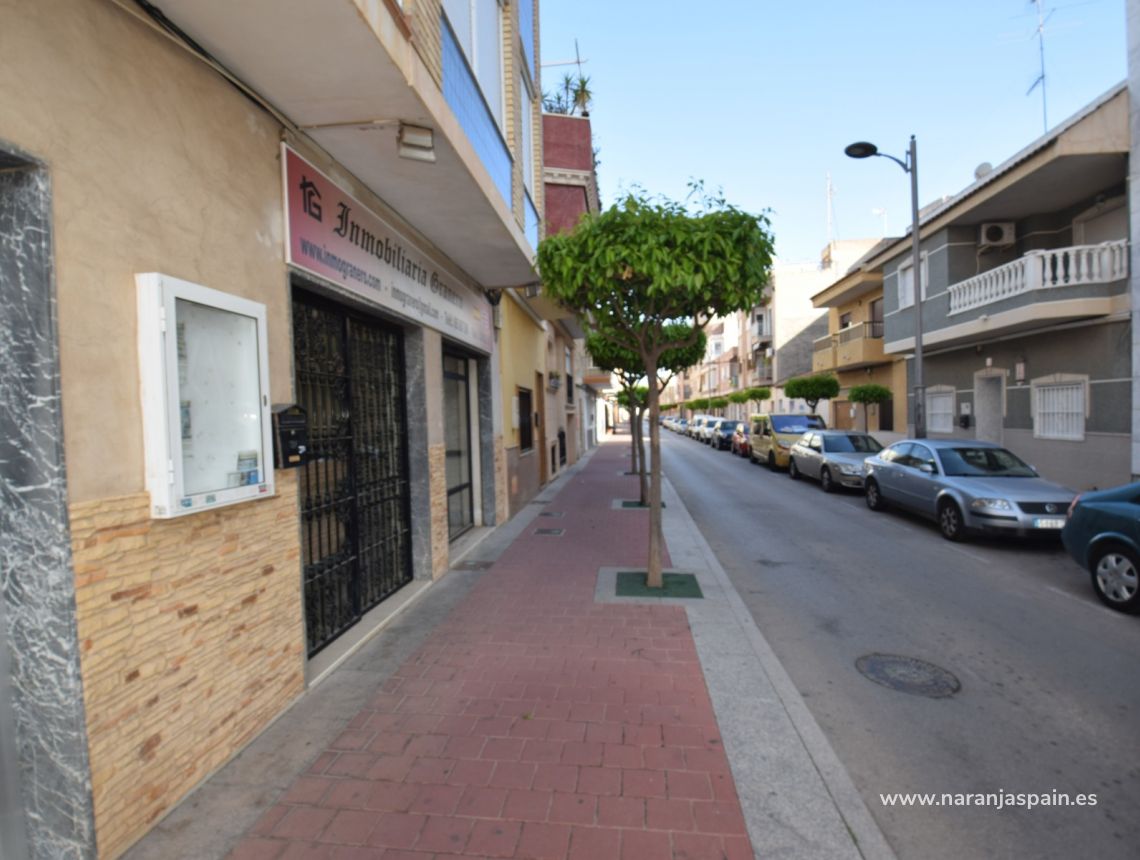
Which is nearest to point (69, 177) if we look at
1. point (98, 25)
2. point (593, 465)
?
point (98, 25)

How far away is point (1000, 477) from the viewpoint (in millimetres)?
8961

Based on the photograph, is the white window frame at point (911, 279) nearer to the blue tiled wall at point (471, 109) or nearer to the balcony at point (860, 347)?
the balcony at point (860, 347)

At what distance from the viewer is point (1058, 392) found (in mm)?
12992

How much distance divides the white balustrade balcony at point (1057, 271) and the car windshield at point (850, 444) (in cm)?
399

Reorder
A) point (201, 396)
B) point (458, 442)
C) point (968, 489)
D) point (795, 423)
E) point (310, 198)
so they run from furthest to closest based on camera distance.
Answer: point (795, 423) → point (458, 442) → point (968, 489) → point (310, 198) → point (201, 396)

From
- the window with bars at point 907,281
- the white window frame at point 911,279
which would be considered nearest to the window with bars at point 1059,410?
the white window frame at point 911,279

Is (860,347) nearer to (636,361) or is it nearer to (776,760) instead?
(636,361)

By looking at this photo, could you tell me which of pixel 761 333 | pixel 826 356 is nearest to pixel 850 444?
pixel 826 356

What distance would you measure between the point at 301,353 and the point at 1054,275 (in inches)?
605

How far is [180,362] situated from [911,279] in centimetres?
1989

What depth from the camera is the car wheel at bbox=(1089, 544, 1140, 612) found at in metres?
5.49

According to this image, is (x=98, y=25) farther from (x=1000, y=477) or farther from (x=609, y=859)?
(x=1000, y=477)

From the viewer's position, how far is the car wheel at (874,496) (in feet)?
37.3

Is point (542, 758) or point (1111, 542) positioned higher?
point (1111, 542)
